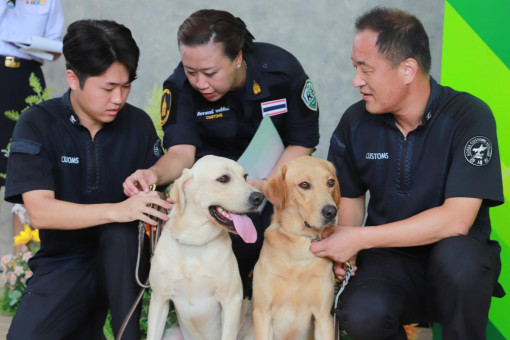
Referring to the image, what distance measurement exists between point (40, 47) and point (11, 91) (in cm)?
35

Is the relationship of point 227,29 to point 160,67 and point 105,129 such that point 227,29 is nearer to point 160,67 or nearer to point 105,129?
point 105,129

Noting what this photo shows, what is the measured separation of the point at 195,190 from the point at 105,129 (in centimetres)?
56

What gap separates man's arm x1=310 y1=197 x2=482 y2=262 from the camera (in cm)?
236

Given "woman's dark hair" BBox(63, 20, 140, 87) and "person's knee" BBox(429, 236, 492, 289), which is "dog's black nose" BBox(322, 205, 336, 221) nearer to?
"person's knee" BBox(429, 236, 492, 289)

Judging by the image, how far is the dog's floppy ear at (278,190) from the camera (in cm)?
252

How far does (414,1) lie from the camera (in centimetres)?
454

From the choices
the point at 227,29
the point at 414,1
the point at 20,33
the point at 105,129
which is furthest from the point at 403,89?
the point at 20,33

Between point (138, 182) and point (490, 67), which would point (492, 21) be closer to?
point (490, 67)

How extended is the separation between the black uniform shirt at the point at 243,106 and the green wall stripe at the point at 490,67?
2.49 feet

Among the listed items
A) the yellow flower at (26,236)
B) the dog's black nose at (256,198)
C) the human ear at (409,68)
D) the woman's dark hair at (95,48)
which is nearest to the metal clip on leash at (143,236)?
the dog's black nose at (256,198)

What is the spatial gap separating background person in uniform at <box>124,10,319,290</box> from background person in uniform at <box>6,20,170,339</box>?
1.03ft

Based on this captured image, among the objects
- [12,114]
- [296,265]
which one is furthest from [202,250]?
[12,114]

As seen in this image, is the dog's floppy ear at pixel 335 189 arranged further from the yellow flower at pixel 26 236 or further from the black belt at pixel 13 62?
the black belt at pixel 13 62

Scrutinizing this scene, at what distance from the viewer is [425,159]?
8.28ft
